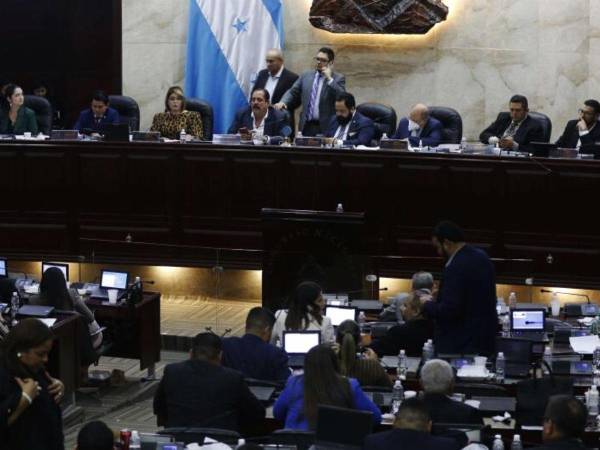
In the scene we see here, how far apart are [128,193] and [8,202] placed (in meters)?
1.24

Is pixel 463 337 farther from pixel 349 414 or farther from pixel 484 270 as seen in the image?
pixel 349 414

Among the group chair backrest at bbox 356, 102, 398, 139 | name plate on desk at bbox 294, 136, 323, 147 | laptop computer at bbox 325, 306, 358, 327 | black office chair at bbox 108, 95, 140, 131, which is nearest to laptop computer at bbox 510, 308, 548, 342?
laptop computer at bbox 325, 306, 358, 327

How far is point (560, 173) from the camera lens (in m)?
13.2

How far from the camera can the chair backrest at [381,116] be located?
14680mm

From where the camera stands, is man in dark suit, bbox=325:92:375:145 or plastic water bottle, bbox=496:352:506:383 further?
man in dark suit, bbox=325:92:375:145

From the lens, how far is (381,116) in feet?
48.4

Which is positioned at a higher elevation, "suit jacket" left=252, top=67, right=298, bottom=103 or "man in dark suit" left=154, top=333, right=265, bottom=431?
"suit jacket" left=252, top=67, right=298, bottom=103

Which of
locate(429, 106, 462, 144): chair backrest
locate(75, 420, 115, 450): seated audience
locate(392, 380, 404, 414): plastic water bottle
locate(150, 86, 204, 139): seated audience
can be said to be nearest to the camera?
locate(75, 420, 115, 450): seated audience

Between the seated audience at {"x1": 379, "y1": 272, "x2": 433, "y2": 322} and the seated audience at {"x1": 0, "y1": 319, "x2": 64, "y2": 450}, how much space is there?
4248 mm

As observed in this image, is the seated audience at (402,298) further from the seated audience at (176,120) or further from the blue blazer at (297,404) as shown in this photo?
the seated audience at (176,120)

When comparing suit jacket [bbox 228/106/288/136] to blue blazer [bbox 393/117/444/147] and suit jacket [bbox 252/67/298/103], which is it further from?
blue blazer [bbox 393/117/444/147]

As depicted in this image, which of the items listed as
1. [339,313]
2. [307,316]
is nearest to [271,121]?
[339,313]

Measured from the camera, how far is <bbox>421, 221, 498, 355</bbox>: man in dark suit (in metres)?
9.38

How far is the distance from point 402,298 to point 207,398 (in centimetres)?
344
